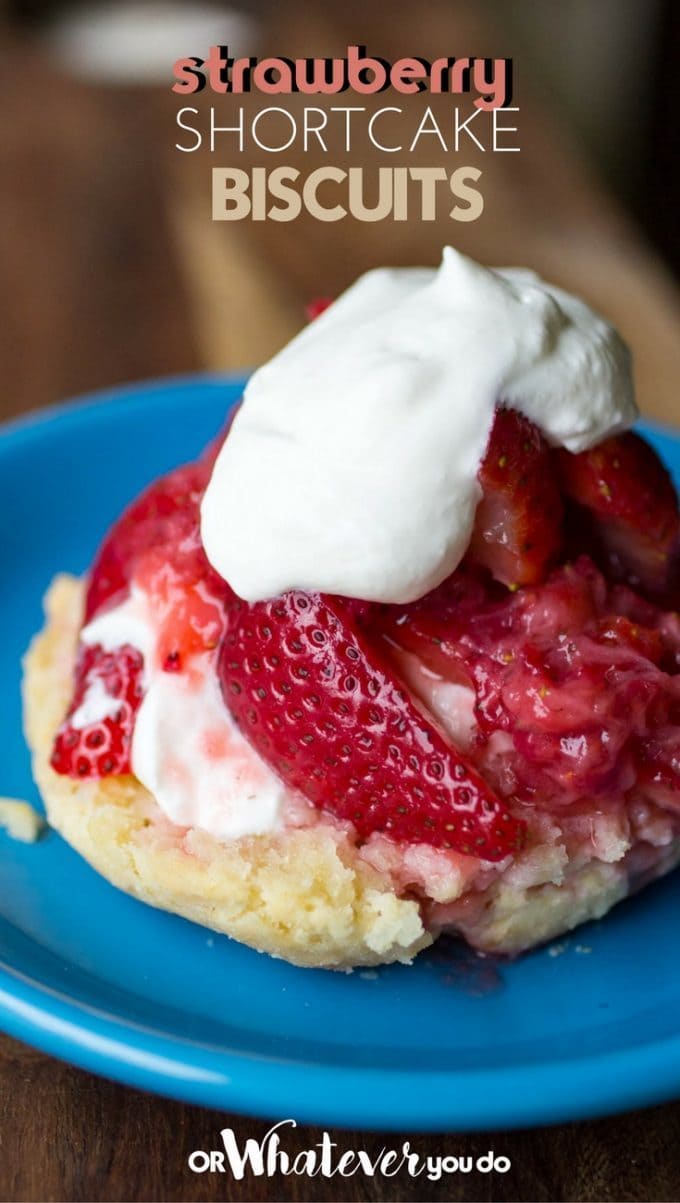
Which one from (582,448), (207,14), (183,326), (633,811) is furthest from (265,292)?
(207,14)

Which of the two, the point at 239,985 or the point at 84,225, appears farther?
the point at 84,225

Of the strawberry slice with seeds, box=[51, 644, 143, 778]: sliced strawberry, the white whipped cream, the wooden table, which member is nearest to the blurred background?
the wooden table

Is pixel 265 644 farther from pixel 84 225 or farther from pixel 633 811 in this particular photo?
pixel 84 225

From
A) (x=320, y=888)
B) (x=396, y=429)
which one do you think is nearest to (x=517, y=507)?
(x=396, y=429)

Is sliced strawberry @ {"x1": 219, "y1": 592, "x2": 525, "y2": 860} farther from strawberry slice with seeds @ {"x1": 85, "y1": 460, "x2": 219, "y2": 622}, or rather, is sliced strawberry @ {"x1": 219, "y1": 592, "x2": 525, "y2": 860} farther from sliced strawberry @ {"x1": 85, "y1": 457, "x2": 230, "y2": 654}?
strawberry slice with seeds @ {"x1": 85, "y1": 460, "x2": 219, "y2": 622}

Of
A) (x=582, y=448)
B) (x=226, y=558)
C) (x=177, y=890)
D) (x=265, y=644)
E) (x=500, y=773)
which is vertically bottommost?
(x=177, y=890)

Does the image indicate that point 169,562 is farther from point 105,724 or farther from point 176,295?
point 176,295

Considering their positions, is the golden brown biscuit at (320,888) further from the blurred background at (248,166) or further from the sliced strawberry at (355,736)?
the blurred background at (248,166)

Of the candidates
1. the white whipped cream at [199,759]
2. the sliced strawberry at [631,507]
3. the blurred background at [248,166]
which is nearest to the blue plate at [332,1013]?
the white whipped cream at [199,759]

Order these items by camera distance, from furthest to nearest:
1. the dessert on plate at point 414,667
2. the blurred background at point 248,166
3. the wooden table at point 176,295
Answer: the blurred background at point 248,166 → the dessert on plate at point 414,667 → the wooden table at point 176,295
